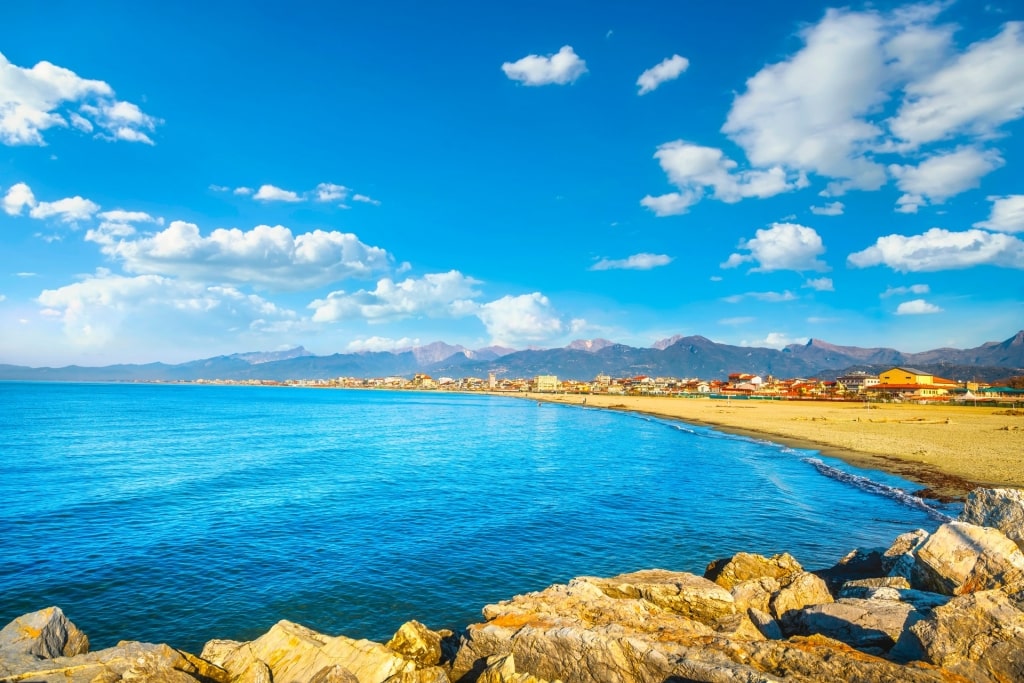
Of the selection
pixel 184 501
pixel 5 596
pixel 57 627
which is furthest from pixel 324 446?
pixel 57 627

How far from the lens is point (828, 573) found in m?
17.0

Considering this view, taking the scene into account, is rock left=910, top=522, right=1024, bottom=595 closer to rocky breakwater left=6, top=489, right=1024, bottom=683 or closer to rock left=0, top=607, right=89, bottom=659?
rocky breakwater left=6, top=489, right=1024, bottom=683

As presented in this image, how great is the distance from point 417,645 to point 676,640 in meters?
5.84

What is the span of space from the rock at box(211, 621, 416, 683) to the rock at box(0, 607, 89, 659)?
10.8 ft

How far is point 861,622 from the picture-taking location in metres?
10.7

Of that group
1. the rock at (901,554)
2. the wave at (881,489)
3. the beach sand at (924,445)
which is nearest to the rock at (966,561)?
the rock at (901,554)

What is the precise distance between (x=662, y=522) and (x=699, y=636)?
17.0 metres

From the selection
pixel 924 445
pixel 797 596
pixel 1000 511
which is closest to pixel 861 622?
pixel 797 596

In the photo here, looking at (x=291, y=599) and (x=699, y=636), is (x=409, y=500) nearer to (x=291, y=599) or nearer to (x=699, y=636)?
(x=291, y=599)

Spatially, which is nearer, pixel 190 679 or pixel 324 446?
pixel 190 679

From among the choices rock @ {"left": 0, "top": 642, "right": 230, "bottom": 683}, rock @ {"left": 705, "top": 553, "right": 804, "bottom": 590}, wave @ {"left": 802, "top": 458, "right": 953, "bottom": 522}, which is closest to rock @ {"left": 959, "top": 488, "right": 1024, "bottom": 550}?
rock @ {"left": 705, "top": 553, "right": 804, "bottom": 590}

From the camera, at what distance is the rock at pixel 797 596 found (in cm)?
1252

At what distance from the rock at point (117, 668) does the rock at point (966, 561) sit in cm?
1583

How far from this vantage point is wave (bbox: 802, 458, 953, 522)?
25938 millimetres
